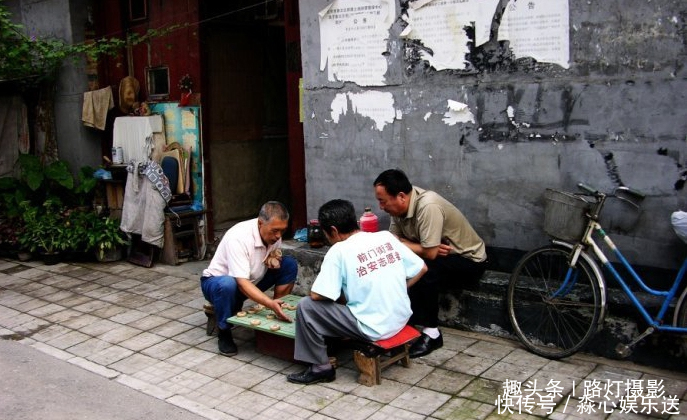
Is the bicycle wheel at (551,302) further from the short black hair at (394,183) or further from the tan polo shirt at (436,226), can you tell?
the short black hair at (394,183)

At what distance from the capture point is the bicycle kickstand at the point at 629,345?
5.27 m

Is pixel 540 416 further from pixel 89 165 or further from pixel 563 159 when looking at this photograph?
pixel 89 165

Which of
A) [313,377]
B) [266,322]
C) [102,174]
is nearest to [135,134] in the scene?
[102,174]

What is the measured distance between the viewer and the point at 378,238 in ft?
17.2

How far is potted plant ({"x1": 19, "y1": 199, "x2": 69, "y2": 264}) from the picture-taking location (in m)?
9.40

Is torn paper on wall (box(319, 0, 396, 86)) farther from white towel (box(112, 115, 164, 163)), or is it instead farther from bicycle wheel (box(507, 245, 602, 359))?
white towel (box(112, 115, 164, 163))

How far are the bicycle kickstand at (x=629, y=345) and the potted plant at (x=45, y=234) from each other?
23.5 ft

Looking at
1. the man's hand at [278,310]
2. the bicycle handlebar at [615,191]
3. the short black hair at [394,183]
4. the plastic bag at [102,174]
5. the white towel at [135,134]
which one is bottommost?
the man's hand at [278,310]

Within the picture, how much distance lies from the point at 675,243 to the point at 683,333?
76 centimetres

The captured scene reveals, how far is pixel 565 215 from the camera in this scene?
5.54 m

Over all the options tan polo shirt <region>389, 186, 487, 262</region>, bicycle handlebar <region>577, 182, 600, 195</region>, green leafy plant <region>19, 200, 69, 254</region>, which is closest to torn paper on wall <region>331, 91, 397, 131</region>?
tan polo shirt <region>389, 186, 487, 262</region>

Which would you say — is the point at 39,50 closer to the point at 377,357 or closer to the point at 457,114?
the point at 457,114

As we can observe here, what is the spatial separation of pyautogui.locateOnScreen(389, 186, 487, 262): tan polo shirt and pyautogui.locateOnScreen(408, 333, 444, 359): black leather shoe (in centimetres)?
80

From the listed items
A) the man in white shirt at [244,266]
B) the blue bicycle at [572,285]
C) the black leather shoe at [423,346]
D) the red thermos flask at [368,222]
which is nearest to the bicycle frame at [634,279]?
the blue bicycle at [572,285]
